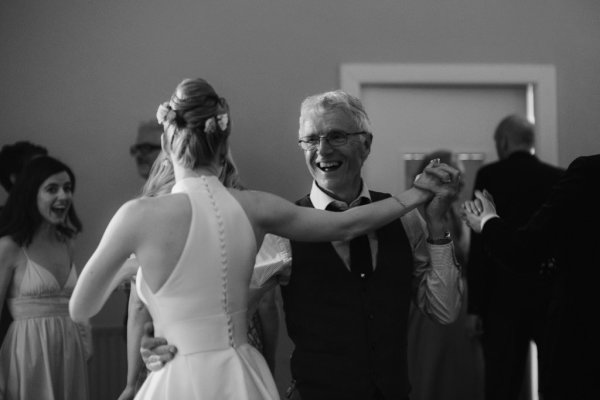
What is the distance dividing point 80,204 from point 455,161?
2.02 metres

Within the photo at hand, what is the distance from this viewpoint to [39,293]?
3.97 m

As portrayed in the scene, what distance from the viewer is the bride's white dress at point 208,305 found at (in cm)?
197

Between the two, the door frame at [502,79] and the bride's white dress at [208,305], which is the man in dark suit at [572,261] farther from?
the door frame at [502,79]

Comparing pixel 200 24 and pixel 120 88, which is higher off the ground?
pixel 200 24

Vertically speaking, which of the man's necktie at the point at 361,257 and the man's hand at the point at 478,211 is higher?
the man's hand at the point at 478,211

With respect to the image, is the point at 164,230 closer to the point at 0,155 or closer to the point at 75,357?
the point at 75,357

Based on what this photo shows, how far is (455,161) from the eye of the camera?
15.6 ft

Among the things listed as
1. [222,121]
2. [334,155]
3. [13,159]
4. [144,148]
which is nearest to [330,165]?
[334,155]

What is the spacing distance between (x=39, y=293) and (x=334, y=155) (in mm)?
1946

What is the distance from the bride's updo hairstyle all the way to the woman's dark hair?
212 centimetres

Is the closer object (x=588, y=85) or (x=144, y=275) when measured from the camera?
(x=144, y=275)

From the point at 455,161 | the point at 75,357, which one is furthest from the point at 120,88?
the point at 455,161

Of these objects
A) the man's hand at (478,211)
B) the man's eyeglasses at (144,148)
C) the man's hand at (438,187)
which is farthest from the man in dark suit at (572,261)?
the man's eyeglasses at (144,148)

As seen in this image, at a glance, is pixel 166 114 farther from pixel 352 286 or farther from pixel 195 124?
pixel 352 286
